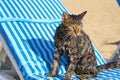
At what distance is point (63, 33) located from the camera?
5898 mm

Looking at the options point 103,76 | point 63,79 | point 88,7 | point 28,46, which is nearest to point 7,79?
point 28,46

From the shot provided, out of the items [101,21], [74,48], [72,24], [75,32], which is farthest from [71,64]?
[101,21]

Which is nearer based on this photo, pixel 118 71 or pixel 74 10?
pixel 118 71

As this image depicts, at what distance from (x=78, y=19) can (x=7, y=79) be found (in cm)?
183

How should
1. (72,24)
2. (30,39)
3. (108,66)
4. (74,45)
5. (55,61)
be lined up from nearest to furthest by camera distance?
(72,24) < (74,45) < (55,61) < (30,39) < (108,66)

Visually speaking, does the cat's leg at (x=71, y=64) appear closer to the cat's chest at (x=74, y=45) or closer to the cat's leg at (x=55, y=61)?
the cat's chest at (x=74, y=45)

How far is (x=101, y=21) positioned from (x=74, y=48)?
12637 mm

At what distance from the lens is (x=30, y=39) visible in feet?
22.6

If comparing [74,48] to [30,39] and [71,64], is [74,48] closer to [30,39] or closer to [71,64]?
[71,64]

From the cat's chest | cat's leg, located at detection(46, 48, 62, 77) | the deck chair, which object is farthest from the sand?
the cat's chest

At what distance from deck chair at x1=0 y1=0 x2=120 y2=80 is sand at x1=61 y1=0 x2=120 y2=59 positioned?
5458 mm

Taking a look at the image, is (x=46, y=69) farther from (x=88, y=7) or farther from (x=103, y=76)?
(x=88, y=7)

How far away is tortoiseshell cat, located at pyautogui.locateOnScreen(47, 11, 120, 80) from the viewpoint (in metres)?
5.78

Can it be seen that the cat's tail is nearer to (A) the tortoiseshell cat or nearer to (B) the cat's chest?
(A) the tortoiseshell cat
